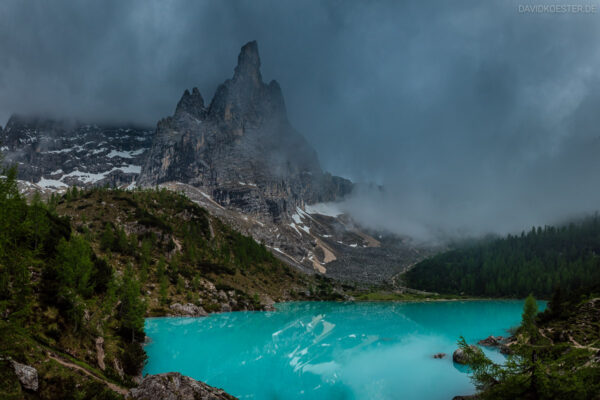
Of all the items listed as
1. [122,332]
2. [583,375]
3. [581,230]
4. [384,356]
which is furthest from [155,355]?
[581,230]

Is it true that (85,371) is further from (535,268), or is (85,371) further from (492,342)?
(535,268)

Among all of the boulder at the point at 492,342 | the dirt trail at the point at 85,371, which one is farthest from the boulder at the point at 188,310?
the boulder at the point at 492,342

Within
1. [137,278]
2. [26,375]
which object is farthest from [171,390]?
[137,278]

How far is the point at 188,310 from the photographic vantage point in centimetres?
7419

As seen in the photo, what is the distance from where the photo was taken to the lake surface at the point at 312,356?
106 feet

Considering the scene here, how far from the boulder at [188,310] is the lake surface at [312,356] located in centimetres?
359

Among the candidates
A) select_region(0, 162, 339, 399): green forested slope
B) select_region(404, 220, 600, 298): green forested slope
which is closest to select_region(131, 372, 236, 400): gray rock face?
select_region(0, 162, 339, 399): green forested slope

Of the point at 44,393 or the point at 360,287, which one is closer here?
the point at 44,393

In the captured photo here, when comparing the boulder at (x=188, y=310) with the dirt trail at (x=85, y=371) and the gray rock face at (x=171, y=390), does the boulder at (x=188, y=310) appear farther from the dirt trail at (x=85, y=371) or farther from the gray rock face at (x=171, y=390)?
the gray rock face at (x=171, y=390)

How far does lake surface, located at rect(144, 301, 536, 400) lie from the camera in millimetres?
32375

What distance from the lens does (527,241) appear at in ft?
653

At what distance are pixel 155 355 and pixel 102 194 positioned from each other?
109 meters

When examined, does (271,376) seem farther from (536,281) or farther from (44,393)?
(536,281)

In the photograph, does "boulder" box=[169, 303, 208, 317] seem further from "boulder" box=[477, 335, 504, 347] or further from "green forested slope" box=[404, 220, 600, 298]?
"green forested slope" box=[404, 220, 600, 298]
